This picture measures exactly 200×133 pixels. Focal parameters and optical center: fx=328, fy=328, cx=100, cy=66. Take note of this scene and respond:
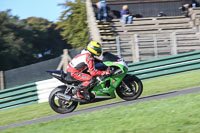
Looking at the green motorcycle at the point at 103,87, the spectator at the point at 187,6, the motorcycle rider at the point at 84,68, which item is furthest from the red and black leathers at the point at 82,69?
the spectator at the point at 187,6

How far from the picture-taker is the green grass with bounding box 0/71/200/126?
958cm

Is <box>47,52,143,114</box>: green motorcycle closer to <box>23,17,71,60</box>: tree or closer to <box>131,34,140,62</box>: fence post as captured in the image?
<box>131,34,140,62</box>: fence post

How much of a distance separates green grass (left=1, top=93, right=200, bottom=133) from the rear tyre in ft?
4.25

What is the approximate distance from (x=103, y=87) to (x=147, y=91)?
274cm

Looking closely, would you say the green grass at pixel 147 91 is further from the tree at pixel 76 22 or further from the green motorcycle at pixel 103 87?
the tree at pixel 76 22

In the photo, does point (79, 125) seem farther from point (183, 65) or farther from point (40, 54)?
point (40, 54)

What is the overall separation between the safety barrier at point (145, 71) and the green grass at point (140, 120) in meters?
5.44

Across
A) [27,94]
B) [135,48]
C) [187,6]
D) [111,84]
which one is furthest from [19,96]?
→ [187,6]

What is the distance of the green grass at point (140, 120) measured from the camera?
17.9 ft

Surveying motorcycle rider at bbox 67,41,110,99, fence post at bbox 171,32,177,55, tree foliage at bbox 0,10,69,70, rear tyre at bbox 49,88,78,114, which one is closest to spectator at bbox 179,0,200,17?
fence post at bbox 171,32,177,55

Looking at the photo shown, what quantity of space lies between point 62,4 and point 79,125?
78.6 ft

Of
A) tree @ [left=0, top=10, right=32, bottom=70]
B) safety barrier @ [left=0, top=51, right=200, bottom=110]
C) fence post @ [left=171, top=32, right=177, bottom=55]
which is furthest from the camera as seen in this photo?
tree @ [left=0, top=10, right=32, bottom=70]

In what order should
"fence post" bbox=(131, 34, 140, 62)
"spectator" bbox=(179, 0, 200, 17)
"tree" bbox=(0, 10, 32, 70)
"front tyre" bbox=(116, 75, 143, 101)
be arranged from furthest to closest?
"tree" bbox=(0, 10, 32, 70)
"spectator" bbox=(179, 0, 200, 17)
"fence post" bbox=(131, 34, 140, 62)
"front tyre" bbox=(116, 75, 143, 101)

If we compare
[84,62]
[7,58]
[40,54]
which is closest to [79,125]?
[84,62]
